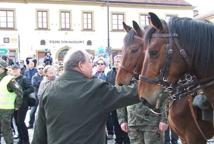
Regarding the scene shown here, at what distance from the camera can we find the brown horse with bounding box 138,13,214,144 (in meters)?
4.12

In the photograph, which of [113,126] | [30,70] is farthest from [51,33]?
[113,126]

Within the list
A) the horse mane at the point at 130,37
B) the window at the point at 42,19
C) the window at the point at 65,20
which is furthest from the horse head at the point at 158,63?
the window at the point at 65,20

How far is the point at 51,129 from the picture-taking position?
3893 mm

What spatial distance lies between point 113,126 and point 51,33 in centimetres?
3153

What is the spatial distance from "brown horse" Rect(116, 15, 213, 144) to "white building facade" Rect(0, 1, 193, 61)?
109ft

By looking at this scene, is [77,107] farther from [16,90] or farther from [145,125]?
[16,90]

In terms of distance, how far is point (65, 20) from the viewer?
42.3 m

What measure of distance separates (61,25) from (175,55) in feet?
127

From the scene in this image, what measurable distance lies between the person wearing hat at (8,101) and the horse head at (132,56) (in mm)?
4224

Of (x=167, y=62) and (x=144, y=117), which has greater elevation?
(x=167, y=62)

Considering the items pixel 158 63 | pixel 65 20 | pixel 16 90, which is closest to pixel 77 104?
pixel 158 63

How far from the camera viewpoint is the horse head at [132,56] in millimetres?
6098

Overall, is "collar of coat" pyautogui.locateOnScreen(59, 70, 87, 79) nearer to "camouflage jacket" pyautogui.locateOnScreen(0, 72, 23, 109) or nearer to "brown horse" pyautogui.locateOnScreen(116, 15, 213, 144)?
"brown horse" pyautogui.locateOnScreen(116, 15, 213, 144)

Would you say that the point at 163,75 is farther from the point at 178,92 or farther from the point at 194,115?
the point at 194,115
